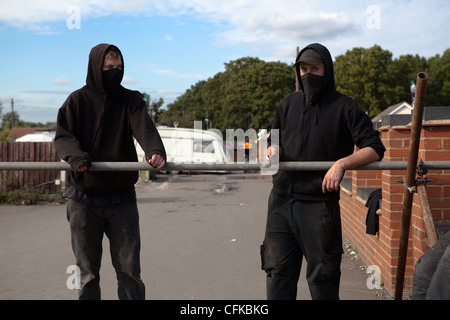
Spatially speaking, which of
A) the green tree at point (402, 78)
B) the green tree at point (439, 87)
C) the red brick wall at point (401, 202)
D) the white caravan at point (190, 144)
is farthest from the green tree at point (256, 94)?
the red brick wall at point (401, 202)

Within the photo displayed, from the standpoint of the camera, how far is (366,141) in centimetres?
279

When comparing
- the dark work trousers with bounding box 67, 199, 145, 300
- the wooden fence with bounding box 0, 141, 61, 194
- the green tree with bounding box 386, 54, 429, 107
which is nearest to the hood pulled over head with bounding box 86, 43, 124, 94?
the dark work trousers with bounding box 67, 199, 145, 300

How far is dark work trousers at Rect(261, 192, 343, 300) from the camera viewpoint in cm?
286

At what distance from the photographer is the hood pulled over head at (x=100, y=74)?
10.3ft

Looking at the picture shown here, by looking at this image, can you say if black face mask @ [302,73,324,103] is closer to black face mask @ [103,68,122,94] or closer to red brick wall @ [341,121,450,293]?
black face mask @ [103,68,122,94]

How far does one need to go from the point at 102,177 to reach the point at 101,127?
336 millimetres

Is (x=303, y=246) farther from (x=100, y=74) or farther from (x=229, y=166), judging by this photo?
(x=100, y=74)

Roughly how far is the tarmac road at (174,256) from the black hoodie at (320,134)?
2.30m

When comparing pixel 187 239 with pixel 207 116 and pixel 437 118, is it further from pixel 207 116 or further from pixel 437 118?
pixel 207 116

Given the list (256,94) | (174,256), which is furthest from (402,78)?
(174,256)

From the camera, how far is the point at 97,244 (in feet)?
10.6

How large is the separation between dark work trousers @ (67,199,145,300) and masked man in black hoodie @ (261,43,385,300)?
883mm
